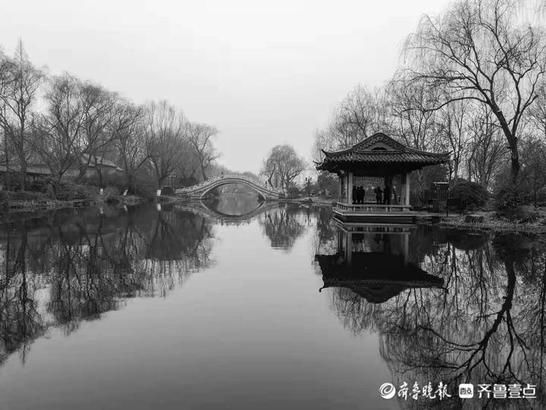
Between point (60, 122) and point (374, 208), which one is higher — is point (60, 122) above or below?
above

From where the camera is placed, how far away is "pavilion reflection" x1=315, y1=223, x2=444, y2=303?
746cm

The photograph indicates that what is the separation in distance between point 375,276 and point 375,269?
28.7 inches

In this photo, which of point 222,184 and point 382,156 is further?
point 222,184

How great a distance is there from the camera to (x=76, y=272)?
8.67 metres

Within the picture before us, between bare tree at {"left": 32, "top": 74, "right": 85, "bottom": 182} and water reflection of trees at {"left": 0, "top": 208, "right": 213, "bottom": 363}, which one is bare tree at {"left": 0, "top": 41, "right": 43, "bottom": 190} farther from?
water reflection of trees at {"left": 0, "top": 208, "right": 213, "bottom": 363}

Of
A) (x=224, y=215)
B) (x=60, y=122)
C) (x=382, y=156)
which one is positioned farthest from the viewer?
(x=60, y=122)

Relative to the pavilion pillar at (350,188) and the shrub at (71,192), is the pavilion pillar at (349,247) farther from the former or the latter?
the shrub at (71,192)

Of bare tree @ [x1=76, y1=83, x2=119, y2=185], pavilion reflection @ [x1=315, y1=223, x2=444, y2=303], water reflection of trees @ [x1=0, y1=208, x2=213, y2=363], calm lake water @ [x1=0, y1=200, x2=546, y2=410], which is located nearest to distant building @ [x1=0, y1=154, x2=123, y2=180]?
bare tree @ [x1=76, y1=83, x2=119, y2=185]

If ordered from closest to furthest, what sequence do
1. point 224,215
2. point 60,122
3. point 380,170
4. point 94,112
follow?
point 380,170 → point 224,215 → point 60,122 → point 94,112

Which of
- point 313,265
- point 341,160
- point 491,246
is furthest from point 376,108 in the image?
point 313,265

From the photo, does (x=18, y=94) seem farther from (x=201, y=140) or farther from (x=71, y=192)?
(x=201, y=140)

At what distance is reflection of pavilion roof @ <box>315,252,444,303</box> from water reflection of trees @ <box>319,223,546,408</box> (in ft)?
0.86

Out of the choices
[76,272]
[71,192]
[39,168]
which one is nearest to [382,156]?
[76,272]

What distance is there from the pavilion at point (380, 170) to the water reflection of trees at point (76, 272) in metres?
9.69
